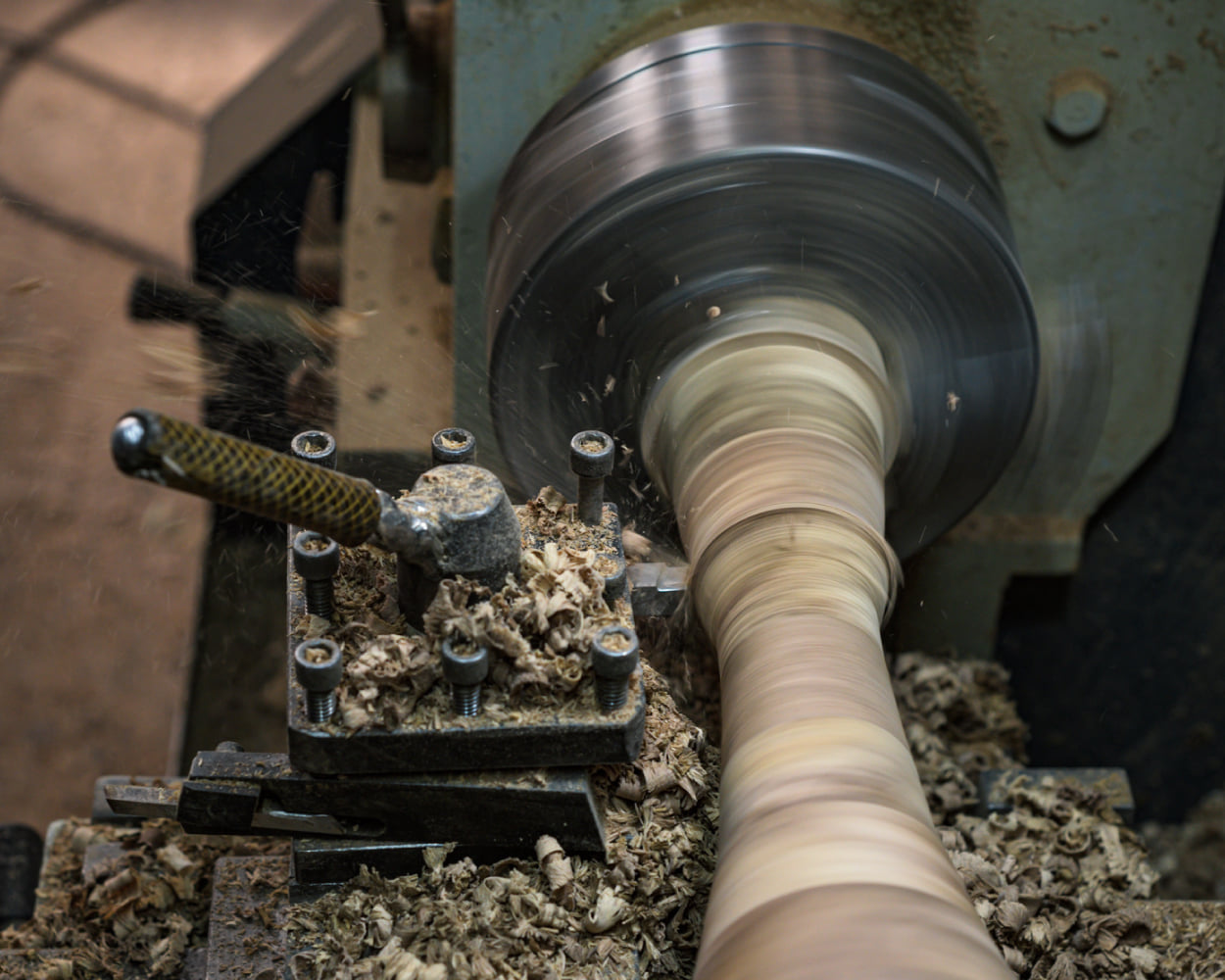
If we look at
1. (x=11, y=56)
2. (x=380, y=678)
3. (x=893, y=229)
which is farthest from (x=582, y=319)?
(x=11, y=56)

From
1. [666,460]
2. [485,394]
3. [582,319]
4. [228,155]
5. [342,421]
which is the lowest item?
[666,460]

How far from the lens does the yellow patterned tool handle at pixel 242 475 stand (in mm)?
884

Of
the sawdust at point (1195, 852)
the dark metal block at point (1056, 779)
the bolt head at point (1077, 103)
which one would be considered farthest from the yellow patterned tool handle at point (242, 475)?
the sawdust at point (1195, 852)

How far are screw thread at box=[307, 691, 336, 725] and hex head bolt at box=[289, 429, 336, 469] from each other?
0.22 metres

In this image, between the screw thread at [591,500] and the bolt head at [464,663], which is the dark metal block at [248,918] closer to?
the bolt head at [464,663]

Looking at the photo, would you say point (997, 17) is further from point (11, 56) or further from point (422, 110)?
point (11, 56)

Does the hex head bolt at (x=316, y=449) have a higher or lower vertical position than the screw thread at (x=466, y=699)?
higher

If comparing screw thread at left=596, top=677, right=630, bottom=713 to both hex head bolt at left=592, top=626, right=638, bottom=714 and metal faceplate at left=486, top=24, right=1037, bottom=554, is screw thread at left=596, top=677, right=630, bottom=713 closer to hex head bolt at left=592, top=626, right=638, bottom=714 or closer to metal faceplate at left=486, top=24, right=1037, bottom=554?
hex head bolt at left=592, top=626, right=638, bottom=714

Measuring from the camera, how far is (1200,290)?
1.95m

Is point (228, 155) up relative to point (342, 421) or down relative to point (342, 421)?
up

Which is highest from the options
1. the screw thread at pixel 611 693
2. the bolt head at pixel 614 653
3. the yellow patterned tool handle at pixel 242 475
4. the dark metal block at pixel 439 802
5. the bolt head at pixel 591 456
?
the bolt head at pixel 591 456

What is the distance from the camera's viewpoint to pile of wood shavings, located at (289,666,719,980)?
1.09 metres

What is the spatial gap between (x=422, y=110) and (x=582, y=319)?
0.78 m

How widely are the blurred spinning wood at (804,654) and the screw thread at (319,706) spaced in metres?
0.29
